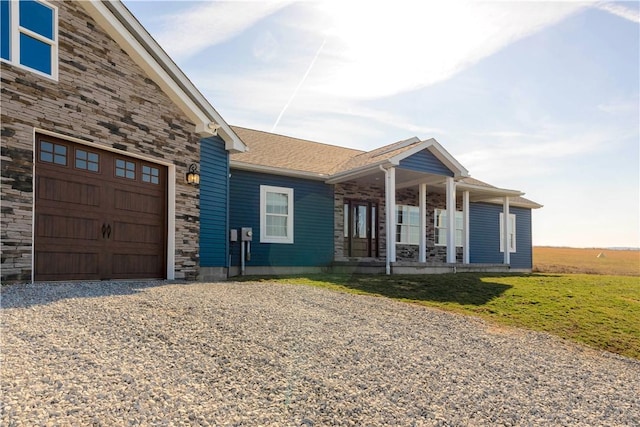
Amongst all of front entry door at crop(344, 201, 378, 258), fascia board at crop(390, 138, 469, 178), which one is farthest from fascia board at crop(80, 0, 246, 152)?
front entry door at crop(344, 201, 378, 258)

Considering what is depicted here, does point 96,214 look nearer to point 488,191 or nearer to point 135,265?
point 135,265

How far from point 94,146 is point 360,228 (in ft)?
30.6

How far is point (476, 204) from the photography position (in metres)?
19.2

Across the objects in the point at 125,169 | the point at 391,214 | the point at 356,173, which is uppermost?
the point at 356,173

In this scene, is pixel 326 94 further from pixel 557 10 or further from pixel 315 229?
pixel 557 10

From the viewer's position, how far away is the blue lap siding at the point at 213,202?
35.4ft

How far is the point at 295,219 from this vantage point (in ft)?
45.3

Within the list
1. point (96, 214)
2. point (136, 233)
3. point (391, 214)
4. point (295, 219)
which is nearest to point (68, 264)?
point (96, 214)

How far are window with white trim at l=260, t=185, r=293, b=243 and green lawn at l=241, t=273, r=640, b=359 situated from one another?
124 inches

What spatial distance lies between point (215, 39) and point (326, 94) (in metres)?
3.27

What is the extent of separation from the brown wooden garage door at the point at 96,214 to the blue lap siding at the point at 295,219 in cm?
315

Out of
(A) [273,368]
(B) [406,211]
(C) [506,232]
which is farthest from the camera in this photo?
(C) [506,232]

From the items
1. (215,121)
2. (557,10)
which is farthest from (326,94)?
(557,10)

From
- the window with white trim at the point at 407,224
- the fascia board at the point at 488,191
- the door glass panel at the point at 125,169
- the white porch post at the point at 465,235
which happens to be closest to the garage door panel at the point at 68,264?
the door glass panel at the point at 125,169
